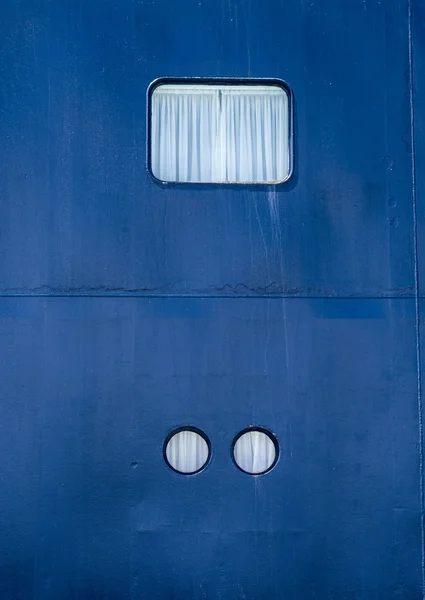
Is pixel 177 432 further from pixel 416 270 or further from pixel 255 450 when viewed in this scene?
pixel 416 270

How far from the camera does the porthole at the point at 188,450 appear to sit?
4.33m

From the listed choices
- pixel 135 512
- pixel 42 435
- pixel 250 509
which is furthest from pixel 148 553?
pixel 42 435

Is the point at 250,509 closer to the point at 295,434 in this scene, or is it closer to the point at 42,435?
the point at 295,434

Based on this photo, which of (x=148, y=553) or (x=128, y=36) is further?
(x=128, y=36)

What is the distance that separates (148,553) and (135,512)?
0.76 ft

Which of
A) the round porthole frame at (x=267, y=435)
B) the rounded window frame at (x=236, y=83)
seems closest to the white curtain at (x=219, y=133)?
the rounded window frame at (x=236, y=83)

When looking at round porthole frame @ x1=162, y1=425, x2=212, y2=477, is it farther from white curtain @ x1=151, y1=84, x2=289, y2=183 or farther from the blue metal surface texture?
white curtain @ x1=151, y1=84, x2=289, y2=183

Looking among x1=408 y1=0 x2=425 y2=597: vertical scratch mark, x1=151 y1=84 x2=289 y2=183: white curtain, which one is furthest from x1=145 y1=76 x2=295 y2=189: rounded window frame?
x1=408 y1=0 x2=425 y2=597: vertical scratch mark

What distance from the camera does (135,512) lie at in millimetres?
4289

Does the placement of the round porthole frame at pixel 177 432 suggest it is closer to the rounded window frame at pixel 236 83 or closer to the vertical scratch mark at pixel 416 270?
the vertical scratch mark at pixel 416 270

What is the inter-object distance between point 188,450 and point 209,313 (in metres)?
0.78

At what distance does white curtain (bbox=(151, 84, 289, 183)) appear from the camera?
4609 millimetres

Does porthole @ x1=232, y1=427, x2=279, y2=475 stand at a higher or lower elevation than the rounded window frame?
lower

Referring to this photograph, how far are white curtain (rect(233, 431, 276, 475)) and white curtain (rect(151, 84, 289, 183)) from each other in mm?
1494
